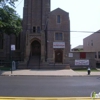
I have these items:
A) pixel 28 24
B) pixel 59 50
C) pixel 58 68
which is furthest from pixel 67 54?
pixel 28 24

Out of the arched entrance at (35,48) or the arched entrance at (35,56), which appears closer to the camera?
the arched entrance at (35,56)

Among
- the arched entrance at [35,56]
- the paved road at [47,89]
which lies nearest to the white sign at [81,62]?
the arched entrance at [35,56]

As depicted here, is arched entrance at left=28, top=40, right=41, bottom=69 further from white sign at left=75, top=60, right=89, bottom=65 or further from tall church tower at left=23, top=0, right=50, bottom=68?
white sign at left=75, top=60, right=89, bottom=65

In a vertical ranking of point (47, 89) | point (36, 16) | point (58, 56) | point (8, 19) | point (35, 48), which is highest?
point (36, 16)

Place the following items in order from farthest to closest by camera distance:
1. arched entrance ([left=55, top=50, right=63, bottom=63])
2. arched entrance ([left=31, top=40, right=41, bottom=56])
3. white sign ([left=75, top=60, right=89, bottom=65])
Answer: arched entrance ([left=31, top=40, right=41, bottom=56])
arched entrance ([left=55, top=50, right=63, bottom=63])
white sign ([left=75, top=60, right=89, bottom=65])

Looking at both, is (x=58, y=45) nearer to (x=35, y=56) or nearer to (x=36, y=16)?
(x=35, y=56)

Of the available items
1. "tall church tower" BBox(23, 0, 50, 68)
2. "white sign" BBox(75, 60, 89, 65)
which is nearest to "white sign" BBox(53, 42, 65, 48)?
"white sign" BBox(75, 60, 89, 65)

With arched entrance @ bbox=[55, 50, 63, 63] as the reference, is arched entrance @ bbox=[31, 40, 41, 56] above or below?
above

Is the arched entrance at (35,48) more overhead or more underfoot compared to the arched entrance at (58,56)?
more overhead

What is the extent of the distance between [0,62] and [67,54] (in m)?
15.4

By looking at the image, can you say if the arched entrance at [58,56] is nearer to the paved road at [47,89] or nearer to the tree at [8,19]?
the tree at [8,19]

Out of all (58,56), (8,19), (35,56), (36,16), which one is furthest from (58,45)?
(8,19)

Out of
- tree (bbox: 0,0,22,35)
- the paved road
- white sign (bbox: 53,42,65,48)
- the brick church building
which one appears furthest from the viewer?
white sign (bbox: 53,42,65,48)

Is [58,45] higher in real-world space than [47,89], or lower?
higher
